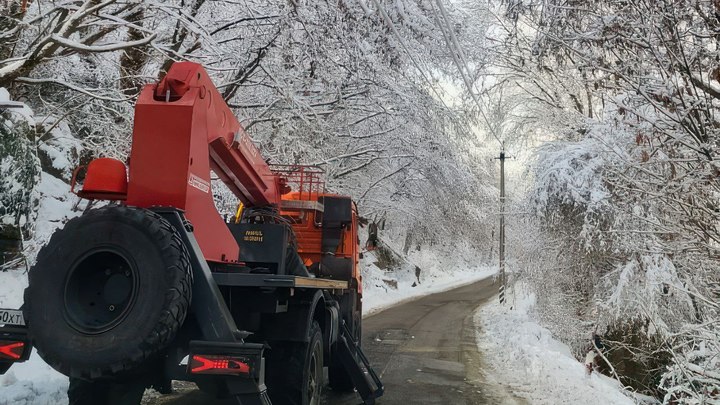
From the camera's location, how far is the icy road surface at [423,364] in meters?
7.44

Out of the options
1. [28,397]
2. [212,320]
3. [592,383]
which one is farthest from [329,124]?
[212,320]

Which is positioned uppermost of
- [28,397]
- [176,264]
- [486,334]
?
[176,264]

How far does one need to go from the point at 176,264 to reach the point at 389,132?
14.7 m

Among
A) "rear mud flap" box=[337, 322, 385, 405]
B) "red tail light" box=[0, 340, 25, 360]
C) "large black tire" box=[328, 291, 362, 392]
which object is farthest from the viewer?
"large black tire" box=[328, 291, 362, 392]

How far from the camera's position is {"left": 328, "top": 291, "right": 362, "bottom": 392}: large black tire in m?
7.54

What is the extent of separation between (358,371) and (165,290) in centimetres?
368

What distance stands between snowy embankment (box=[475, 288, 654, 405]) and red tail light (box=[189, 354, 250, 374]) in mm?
5283

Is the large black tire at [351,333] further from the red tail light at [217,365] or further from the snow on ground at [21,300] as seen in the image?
the red tail light at [217,365]

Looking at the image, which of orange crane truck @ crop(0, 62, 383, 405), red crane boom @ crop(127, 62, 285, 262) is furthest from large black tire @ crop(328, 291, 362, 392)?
red crane boom @ crop(127, 62, 285, 262)

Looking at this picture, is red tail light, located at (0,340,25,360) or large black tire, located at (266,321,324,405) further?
large black tire, located at (266,321,324,405)

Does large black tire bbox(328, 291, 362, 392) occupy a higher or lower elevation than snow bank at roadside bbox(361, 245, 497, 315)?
higher

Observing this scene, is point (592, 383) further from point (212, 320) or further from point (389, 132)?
point (389, 132)

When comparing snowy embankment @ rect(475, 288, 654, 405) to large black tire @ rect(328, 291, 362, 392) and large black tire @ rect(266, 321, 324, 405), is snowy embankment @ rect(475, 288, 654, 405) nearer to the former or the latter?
large black tire @ rect(328, 291, 362, 392)

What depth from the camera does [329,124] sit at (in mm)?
14594
